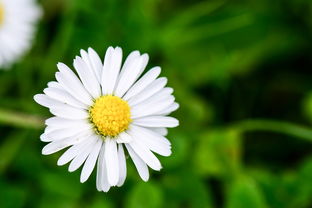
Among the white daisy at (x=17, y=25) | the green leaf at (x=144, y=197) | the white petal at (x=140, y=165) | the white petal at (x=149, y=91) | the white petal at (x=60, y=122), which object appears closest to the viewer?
the white petal at (x=60, y=122)

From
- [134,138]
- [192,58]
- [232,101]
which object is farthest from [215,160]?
[134,138]

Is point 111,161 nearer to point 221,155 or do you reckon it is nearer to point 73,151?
point 73,151

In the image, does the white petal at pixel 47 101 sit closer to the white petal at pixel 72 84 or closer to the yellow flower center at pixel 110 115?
the white petal at pixel 72 84

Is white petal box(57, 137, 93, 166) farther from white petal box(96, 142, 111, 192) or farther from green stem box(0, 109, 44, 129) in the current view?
green stem box(0, 109, 44, 129)

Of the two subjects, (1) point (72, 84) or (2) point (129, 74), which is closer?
(1) point (72, 84)

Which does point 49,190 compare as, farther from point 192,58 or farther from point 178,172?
point 192,58

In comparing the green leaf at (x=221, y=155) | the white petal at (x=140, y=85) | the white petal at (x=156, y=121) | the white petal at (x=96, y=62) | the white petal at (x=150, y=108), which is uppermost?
the green leaf at (x=221, y=155)

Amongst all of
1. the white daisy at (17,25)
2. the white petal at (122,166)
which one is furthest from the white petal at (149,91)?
the white daisy at (17,25)

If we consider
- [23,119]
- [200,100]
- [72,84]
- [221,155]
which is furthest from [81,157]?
[200,100]
